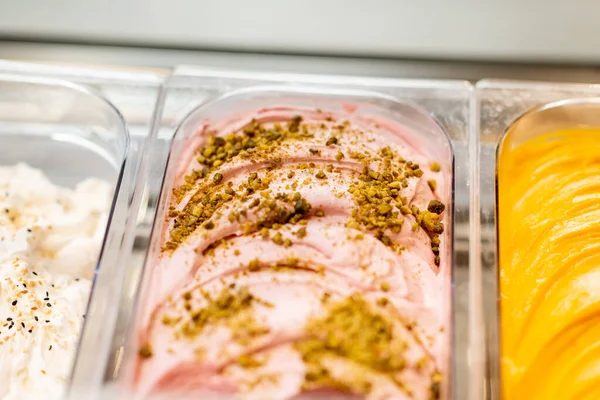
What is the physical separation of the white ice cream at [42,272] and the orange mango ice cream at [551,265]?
101 cm

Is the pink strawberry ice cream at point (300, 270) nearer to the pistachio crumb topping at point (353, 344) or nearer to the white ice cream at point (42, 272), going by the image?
the pistachio crumb topping at point (353, 344)

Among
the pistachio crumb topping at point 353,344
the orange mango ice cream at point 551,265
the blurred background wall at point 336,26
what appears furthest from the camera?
the blurred background wall at point 336,26

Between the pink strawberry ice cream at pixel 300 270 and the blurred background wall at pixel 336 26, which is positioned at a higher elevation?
the blurred background wall at pixel 336 26

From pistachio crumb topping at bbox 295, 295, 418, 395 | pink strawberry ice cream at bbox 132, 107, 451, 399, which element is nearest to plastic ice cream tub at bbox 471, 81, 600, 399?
pink strawberry ice cream at bbox 132, 107, 451, 399

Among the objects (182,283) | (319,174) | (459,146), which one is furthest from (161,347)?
(459,146)

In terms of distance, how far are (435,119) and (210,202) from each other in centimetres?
64

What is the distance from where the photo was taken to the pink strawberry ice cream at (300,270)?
122cm

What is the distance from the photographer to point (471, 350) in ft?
4.32

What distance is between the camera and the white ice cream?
55.6 inches

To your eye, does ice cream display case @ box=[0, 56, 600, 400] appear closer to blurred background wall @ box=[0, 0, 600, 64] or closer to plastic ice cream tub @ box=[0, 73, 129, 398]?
plastic ice cream tub @ box=[0, 73, 129, 398]

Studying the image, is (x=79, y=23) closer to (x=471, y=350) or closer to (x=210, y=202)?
(x=210, y=202)

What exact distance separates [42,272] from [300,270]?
0.69 meters

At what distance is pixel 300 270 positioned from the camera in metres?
1.36

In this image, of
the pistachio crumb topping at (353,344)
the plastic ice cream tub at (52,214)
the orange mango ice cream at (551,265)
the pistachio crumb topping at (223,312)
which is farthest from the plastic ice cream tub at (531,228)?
the plastic ice cream tub at (52,214)
